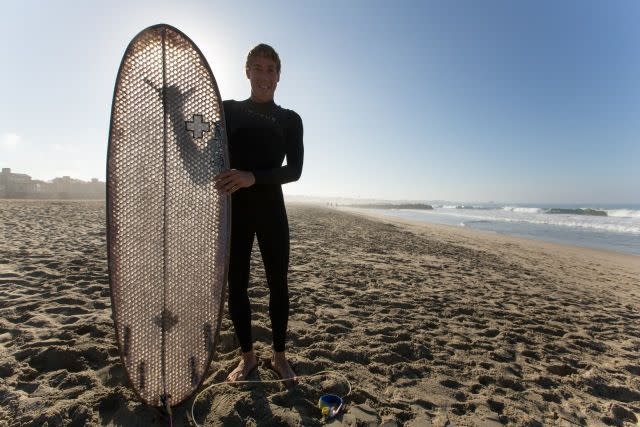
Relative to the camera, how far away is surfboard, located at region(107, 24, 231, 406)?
2053mm

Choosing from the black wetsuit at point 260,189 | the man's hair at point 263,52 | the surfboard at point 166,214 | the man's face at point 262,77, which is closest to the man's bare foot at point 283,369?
the black wetsuit at point 260,189

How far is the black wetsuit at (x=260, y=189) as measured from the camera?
2.23 m

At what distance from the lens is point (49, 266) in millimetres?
5008

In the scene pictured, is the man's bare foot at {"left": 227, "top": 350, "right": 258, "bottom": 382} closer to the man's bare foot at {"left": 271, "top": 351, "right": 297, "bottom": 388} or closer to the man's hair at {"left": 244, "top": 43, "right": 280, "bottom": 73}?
the man's bare foot at {"left": 271, "top": 351, "right": 297, "bottom": 388}

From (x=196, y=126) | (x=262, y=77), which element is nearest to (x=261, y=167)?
(x=196, y=126)

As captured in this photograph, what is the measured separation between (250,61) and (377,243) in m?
8.61

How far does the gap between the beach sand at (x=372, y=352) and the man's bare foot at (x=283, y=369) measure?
6 cm

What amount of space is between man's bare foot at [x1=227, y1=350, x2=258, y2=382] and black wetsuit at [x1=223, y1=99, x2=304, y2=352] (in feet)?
0.92

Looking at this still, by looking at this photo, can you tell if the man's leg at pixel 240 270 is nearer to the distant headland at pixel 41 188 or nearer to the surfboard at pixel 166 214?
the surfboard at pixel 166 214

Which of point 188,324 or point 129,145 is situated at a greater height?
point 129,145

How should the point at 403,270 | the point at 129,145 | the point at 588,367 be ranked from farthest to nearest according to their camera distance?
1. the point at 403,270
2. the point at 588,367
3. the point at 129,145

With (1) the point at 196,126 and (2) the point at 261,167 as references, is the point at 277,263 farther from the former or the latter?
(1) the point at 196,126

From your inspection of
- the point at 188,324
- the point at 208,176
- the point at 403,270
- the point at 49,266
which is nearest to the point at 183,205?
the point at 208,176

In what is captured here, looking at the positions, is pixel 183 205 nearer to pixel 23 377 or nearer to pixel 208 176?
pixel 208 176
